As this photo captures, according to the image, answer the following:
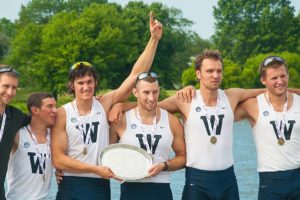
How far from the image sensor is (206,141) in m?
7.27

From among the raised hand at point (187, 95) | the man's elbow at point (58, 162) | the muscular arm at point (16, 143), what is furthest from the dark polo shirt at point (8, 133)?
the raised hand at point (187, 95)

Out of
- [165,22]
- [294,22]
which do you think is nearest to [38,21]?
[165,22]

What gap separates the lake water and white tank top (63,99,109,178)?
8.82m

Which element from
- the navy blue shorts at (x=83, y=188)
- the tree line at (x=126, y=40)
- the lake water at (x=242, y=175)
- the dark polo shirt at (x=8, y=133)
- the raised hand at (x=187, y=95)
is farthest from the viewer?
the tree line at (x=126, y=40)

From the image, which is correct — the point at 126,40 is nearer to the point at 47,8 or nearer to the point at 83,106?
the point at 47,8

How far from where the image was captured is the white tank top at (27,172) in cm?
704

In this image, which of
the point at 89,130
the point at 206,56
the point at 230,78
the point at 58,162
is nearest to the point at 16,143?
the point at 58,162

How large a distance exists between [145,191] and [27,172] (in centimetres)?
143

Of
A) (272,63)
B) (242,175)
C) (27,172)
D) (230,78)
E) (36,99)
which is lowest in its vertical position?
(242,175)

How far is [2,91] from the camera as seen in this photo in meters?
6.86

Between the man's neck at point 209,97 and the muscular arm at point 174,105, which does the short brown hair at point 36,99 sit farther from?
the man's neck at point 209,97

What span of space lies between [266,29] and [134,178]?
7296cm

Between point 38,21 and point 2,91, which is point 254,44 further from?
point 2,91

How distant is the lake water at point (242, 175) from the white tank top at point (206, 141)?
865 cm
